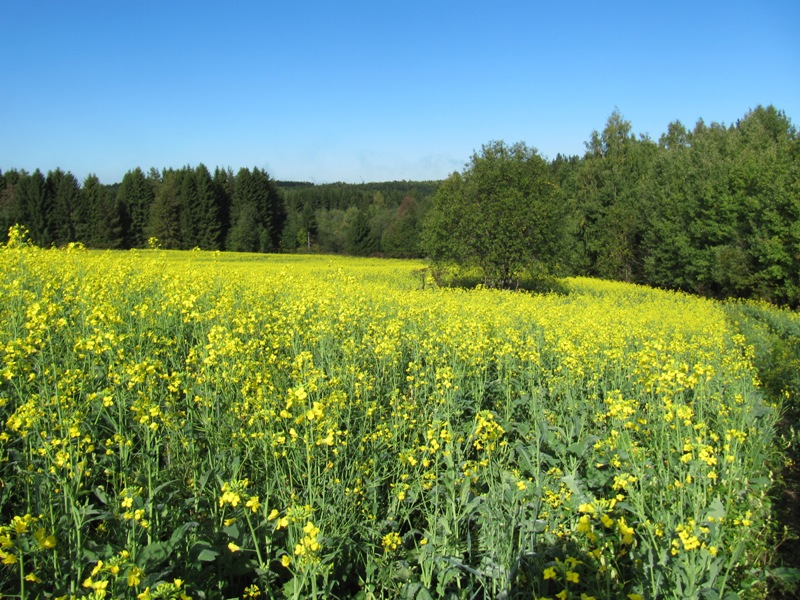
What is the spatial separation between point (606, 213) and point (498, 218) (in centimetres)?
2186

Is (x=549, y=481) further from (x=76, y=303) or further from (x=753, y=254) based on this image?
(x=753, y=254)

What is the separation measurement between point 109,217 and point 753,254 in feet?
180

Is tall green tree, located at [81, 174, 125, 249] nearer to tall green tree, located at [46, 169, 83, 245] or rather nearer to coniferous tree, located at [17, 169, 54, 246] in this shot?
tall green tree, located at [46, 169, 83, 245]

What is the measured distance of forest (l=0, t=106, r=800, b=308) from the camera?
24.9 metres

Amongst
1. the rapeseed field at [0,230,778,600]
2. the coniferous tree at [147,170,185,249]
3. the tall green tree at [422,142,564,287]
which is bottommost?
the rapeseed field at [0,230,778,600]

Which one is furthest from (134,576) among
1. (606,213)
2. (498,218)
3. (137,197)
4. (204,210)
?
(137,197)

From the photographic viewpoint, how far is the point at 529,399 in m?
5.88

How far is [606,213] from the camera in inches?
1606

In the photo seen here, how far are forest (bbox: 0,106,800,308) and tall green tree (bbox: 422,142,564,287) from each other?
1.14 feet

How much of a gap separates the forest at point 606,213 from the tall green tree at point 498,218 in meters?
→ 0.35

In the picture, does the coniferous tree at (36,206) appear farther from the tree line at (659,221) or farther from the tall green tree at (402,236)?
the tree line at (659,221)

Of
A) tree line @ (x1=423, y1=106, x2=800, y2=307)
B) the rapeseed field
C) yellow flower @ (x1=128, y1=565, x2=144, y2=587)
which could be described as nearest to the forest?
tree line @ (x1=423, y1=106, x2=800, y2=307)

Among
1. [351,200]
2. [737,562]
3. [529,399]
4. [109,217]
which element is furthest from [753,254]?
[351,200]

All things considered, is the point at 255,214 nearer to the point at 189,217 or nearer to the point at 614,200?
the point at 189,217
